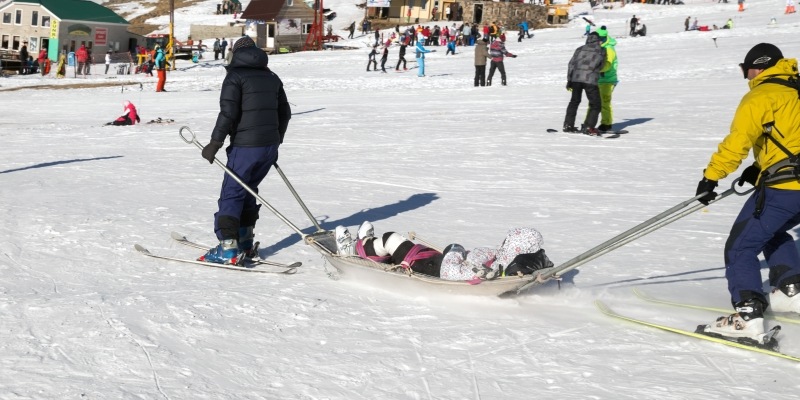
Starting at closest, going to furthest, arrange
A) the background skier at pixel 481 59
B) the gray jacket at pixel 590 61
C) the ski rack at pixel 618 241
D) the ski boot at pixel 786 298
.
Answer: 1. the ski rack at pixel 618 241
2. the ski boot at pixel 786 298
3. the gray jacket at pixel 590 61
4. the background skier at pixel 481 59

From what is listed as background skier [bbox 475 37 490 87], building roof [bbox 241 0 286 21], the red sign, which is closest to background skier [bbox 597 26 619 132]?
background skier [bbox 475 37 490 87]

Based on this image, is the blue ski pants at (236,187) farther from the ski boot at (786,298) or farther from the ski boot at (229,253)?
the ski boot at (786,298)

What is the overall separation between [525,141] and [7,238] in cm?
871

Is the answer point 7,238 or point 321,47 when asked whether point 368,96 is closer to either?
point 7,238

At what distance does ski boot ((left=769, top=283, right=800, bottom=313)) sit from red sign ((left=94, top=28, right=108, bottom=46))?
55990 mm

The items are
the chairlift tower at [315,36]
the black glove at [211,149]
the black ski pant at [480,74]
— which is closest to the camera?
the black glove at [211,149]

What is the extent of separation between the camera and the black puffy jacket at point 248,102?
627 cm

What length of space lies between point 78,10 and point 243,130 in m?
54.5

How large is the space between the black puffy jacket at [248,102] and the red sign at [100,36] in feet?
175

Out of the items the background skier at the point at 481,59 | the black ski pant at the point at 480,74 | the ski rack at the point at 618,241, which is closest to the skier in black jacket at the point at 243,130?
the ski rack at the point at 618,241

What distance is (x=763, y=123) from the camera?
4531 mm

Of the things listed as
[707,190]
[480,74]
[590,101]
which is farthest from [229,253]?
[480,74]

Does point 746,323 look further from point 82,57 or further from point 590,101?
point 82,57

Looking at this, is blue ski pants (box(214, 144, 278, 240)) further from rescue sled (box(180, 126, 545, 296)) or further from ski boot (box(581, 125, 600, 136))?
A: ski boot (box(581, 125, 600, 136))
